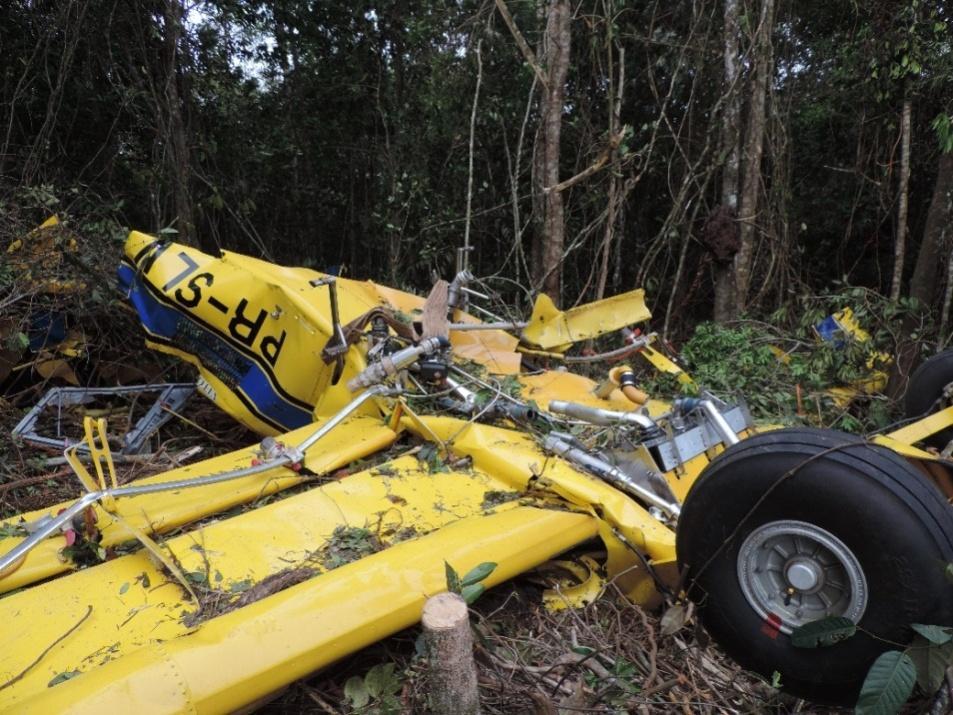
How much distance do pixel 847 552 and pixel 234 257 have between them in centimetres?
374

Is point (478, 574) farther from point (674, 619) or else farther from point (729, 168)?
point (729, 168)

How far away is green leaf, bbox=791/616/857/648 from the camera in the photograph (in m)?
1.71

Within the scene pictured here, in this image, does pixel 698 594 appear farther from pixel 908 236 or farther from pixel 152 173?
pixel 908 236

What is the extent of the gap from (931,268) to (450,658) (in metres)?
5.97

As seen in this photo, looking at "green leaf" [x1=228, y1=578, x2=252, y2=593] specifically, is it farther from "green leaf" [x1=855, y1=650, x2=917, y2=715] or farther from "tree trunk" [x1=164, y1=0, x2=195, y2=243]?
"tree trunk" [x1=164, y1=0, x2=195, y2=243]

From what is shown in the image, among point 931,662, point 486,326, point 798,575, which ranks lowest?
point 931,662

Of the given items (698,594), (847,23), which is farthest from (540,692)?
(847,23)

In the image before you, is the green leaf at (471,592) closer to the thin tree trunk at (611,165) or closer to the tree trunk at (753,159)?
the thin tree trunk at (611,165)

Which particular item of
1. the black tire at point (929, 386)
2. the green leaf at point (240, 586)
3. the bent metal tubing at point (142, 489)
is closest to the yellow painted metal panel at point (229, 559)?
the green leaf at point (240, 586)

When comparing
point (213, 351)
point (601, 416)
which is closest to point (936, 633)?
point (601, 416)

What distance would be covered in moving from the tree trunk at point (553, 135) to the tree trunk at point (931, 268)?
3.21 meters

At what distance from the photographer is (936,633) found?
5.26 ft

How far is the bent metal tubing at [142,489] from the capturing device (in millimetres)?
2186

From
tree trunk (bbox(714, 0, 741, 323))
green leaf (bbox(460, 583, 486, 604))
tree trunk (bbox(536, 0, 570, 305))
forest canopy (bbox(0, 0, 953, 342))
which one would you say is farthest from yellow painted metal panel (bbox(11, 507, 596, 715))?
tree trunk (bbox(714, 0, 741, 323))
